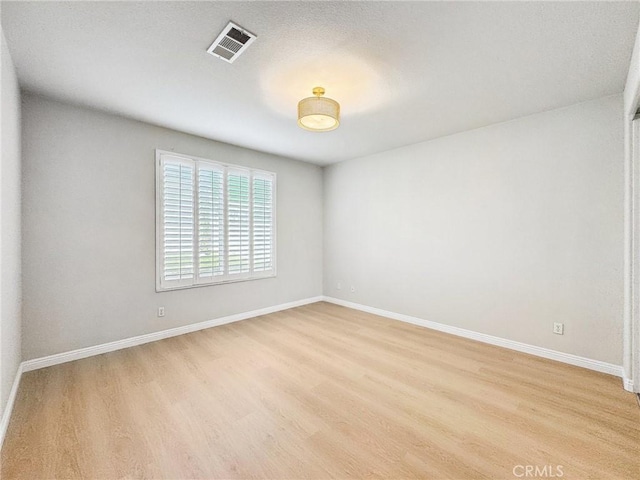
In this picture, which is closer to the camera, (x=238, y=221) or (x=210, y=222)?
(x=210, y=222)

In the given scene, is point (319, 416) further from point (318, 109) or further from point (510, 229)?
point (510, 229)

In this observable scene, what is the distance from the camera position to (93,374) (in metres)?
2.63

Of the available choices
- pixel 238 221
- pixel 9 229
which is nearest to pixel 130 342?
pixel 9 229

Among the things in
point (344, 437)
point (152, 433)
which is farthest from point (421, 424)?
point (152, 433)

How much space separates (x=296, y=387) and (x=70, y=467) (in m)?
1.51

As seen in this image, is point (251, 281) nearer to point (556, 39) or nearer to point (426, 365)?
point (426, 365)

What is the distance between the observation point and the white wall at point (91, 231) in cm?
274

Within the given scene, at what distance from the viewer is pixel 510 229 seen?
10.8 feet

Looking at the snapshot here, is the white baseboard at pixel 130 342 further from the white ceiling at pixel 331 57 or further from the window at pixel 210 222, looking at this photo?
the white ceiling at pixel 331 57

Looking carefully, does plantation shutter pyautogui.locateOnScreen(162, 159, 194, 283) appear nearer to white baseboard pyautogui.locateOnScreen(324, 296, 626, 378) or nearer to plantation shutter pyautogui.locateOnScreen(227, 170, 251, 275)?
plantation shutter pyautogui.locateOnScreen(227, 170, 251, 275)

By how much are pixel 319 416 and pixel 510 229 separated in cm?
301

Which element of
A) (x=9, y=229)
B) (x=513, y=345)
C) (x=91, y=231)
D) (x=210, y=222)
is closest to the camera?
(x=9, y=229)

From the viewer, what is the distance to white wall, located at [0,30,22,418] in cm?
190

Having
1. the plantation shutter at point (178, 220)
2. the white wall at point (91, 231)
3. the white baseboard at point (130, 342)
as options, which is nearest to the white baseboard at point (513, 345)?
the white baseboard at point (130, 342)
